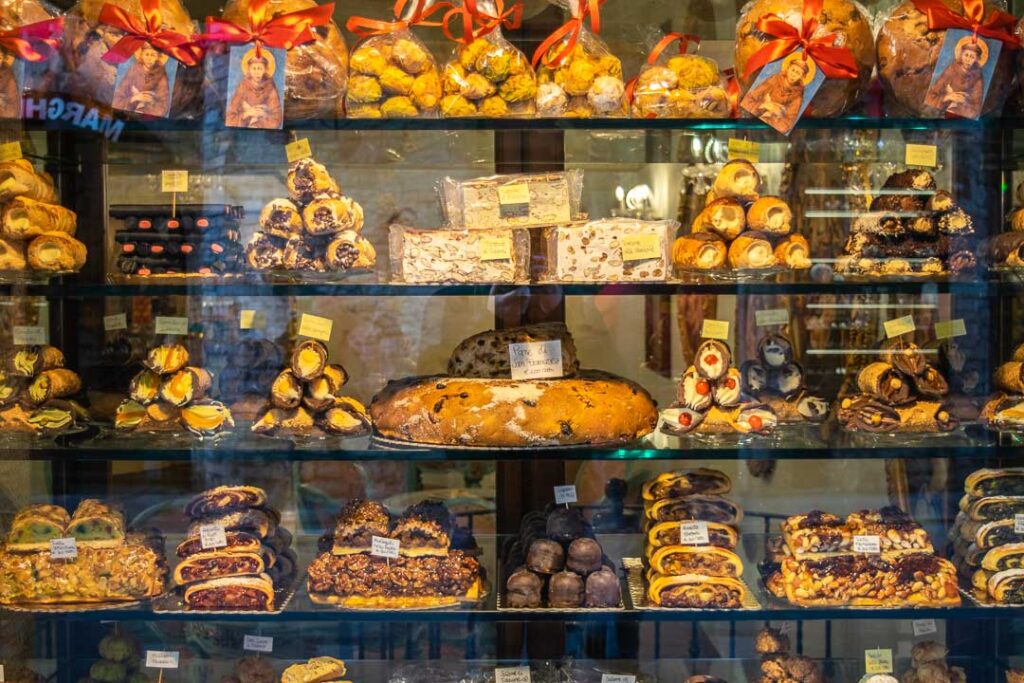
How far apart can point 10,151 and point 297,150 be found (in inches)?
31.2

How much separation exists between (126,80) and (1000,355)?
8.66 feet

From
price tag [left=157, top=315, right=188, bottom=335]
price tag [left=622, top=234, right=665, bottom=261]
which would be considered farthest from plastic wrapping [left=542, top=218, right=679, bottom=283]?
price tag [left=157, top=315, right=188, bottom=335]

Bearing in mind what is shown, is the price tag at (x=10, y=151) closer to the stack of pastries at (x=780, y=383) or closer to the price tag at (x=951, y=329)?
the stack of pastries at (x=780, y=383)

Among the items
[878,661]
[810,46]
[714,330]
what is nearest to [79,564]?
[714,330]

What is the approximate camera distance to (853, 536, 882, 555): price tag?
3.07 metres

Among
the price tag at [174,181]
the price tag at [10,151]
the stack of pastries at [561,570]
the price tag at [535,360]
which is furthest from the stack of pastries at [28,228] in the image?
the stack of pastries at [561,570]

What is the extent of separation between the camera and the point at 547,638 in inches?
130

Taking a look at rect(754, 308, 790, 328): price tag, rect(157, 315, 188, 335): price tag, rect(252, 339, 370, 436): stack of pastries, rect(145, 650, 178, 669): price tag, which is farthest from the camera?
rect(754, 308, 790, 328): price tag

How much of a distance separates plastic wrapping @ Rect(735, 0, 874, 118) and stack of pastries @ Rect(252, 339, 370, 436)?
1404mm

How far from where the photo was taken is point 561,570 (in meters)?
3.06

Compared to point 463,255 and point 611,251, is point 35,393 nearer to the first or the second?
point 463,255

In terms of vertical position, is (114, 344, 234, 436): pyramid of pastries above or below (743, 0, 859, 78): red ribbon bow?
below

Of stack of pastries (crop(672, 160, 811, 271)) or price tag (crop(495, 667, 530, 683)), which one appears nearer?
stack of pastries (crop(672, 160, 811, 271))

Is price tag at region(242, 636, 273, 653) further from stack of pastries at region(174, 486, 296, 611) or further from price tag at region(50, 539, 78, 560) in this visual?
price tag at region(50, 539, 78, 560)
